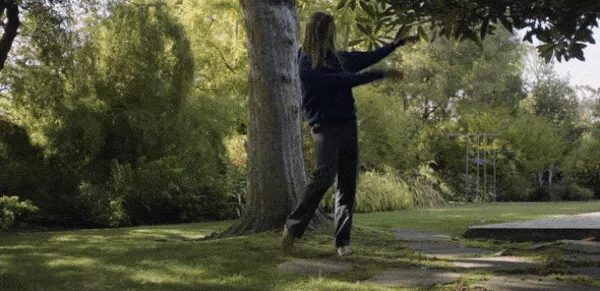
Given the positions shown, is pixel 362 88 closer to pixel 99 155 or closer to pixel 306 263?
pixel 99 155

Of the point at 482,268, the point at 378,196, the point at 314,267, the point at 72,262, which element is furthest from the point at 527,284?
the point at 378,196

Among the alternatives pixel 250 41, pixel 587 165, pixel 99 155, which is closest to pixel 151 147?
pixel 99 155

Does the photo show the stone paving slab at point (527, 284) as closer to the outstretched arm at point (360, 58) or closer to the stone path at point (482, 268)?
the stone path at point (482, 268)

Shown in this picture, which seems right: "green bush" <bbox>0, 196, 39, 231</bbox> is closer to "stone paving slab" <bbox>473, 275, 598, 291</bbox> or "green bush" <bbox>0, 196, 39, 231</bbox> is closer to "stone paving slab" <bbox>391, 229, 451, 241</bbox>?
"stone paving slab" <bbox>391, 229, 451, 241</bbox>

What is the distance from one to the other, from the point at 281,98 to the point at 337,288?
2887 mm

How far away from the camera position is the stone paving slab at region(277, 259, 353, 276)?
12.8ft

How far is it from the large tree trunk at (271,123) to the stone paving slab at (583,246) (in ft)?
7.35

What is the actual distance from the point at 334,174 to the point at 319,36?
92 cm

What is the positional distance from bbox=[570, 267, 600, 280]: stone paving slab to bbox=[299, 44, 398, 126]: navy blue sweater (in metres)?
1.64

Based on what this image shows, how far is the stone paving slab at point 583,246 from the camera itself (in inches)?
192

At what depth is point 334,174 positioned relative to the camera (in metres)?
4.34

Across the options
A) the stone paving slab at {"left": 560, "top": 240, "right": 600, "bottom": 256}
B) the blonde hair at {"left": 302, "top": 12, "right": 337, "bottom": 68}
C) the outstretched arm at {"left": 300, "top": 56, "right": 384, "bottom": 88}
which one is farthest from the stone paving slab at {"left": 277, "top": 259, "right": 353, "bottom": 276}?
the stone paving slab at {"left": 560, "top": 240, "right": 600, "bottom": 256}

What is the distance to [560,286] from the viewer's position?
3410 millimetres

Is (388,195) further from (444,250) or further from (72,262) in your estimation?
(72,262)
